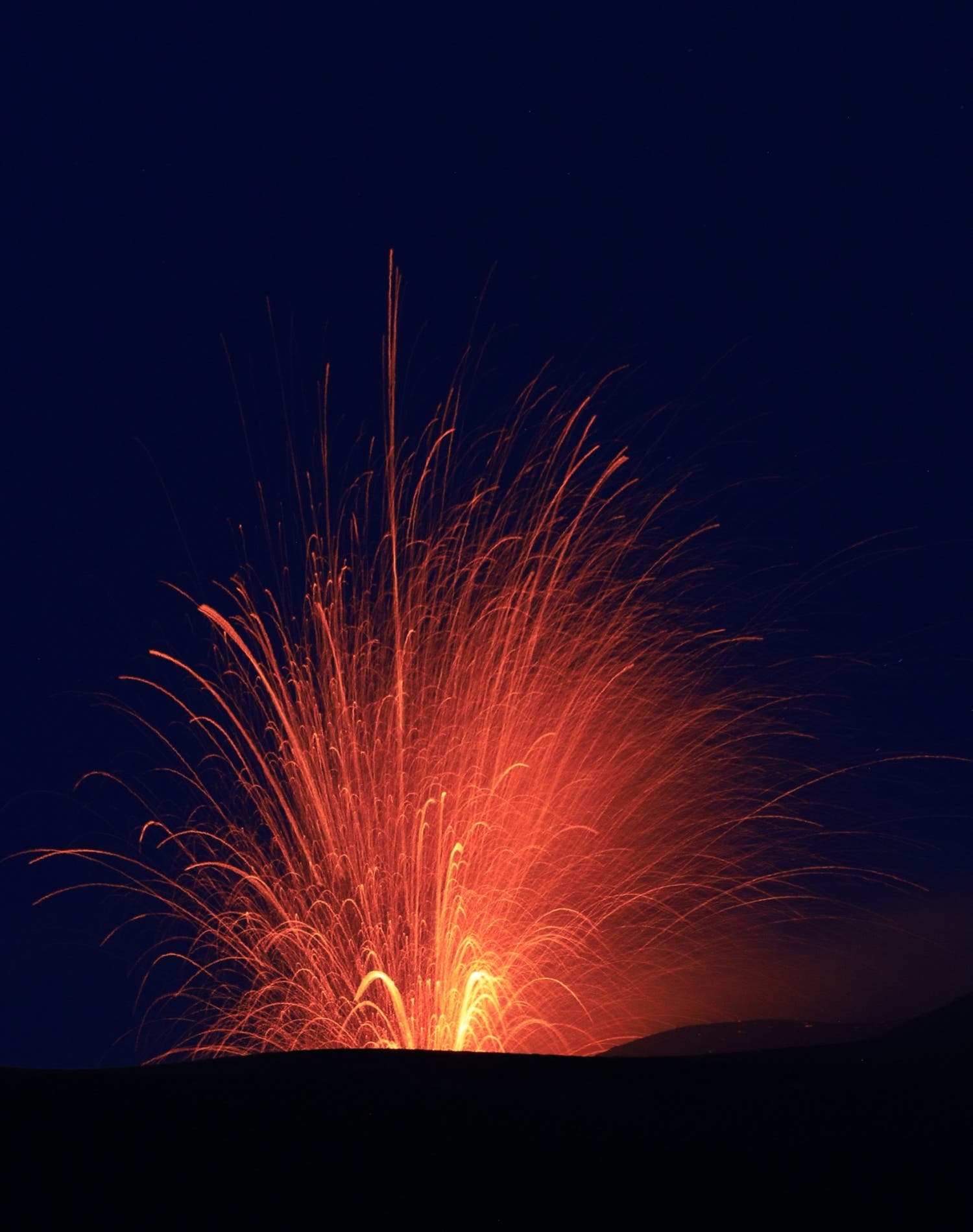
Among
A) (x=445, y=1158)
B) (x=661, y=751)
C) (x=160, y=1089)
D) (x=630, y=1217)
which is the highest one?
(x=661, y=751)

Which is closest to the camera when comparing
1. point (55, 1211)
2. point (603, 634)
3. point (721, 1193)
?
point (55, 1211)

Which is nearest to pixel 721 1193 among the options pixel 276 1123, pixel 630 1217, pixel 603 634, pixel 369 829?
pixel 630 1217

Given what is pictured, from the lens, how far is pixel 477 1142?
6.12m

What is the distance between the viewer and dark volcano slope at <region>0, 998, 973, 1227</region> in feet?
18.6

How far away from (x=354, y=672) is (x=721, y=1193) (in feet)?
30.0

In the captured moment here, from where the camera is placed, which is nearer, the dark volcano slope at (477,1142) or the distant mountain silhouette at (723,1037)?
the dark volcano slope at (477,1142)

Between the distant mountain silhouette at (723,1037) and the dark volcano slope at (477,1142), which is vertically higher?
the distant mountain silhouette at (723,1037)

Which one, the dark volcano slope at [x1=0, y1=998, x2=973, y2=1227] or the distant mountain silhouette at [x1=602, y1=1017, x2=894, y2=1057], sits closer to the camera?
the dark volcano slope at [x1=0, y1=998, x2=973, y2=1227]

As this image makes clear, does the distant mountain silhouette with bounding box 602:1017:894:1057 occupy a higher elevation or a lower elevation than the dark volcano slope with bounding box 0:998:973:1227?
higher

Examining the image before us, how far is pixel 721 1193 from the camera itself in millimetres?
5887

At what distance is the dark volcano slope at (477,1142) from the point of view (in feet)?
18.6

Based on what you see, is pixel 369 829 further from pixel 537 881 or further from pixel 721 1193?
pixel 721 1193

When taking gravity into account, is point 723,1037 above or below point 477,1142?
above

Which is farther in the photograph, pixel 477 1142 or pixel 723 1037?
pixel 723 1037
